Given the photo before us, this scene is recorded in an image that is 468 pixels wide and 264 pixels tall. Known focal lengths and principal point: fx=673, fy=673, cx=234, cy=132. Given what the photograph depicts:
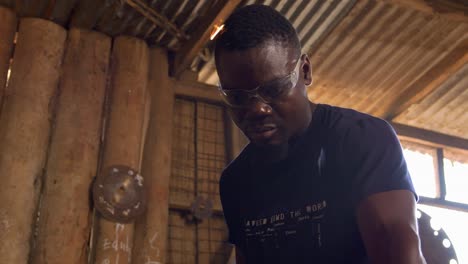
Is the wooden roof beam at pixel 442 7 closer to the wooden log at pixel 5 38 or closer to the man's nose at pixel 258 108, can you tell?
the wooden log at pixel 5 38

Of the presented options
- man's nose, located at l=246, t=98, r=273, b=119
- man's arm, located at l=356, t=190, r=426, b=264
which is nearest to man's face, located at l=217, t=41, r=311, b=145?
man's nose, located at l=246, t=98, r=273, b=119

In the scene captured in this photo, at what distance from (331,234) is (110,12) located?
5.22 m

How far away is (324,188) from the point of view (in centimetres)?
202

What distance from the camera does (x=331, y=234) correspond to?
196 centimetres

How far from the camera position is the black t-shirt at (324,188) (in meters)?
1.92

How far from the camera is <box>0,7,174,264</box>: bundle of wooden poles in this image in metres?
5.89

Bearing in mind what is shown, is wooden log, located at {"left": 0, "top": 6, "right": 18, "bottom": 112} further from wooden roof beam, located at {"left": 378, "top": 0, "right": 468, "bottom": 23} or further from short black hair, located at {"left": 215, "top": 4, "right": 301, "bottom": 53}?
short black hair, located at {"left": 215, "top": 4, "right": 301, "bottom": 53}

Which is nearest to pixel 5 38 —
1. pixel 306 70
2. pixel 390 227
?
pixel 306 70

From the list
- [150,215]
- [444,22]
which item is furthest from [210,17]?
[444,22]

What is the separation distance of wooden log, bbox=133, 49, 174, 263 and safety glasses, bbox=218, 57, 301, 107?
14.7ft

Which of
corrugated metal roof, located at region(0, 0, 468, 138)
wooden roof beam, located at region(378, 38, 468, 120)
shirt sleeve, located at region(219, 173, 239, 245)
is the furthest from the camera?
wooden roof beam, located at region(378, 38, 468, 120)

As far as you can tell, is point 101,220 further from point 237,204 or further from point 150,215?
point 237,204

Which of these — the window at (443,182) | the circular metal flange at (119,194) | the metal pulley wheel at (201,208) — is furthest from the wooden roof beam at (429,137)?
the circular metal flange at (119,194)

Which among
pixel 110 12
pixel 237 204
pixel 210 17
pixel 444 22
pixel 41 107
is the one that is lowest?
pixel 41 107
